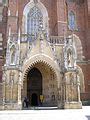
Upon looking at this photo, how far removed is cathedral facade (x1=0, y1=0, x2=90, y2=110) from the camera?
2294cm

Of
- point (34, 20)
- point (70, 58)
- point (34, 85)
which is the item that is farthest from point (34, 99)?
point (34, 20)

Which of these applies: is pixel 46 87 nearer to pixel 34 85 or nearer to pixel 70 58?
pixel 34 85

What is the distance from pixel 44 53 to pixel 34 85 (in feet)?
16.3

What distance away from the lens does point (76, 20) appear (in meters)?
31.8

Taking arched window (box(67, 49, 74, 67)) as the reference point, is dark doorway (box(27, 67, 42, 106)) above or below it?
below

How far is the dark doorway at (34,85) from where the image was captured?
27.5 meters

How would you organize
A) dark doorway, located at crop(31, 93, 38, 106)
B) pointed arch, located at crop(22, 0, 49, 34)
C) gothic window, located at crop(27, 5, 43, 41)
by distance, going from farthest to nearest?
pointed arch, located at crop(22, 0, 49, 34) < gothic window, located at crop(27, 5, 43, 41) < dark doorway, located at crop(31, 93, 38, 106)

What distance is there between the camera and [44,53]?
24.6 meters

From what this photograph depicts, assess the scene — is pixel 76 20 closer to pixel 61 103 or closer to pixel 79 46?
pixel 79 46

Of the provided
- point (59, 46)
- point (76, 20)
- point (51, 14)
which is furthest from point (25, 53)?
point (76, 20)

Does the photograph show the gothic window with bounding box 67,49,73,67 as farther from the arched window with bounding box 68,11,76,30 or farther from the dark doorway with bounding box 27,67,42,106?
the arched window with bounding box 68,11,76,30

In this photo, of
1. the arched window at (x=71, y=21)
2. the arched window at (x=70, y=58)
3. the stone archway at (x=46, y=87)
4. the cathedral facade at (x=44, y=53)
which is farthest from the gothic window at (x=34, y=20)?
the arched window at (x=70, y=58)
